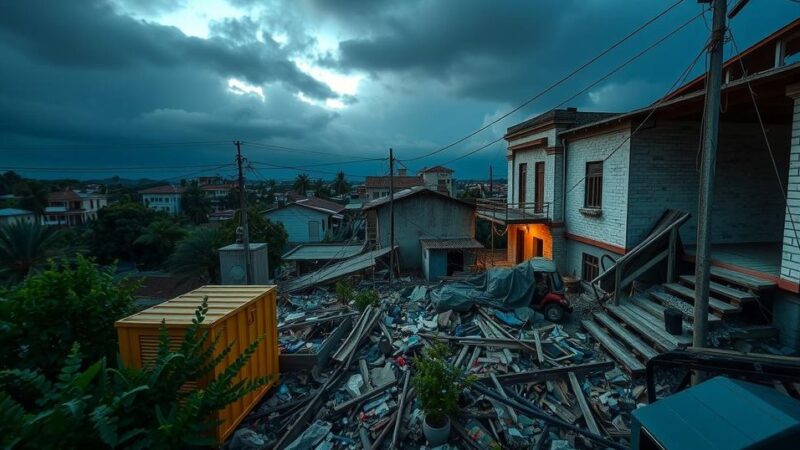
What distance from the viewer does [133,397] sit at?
4.05 m

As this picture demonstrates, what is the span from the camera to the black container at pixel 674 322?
8.15 meters

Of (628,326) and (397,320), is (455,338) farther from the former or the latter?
(628,326)

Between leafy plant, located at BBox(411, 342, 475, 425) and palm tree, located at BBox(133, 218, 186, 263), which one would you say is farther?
palm tree, located at BBox(133, 218, 186, 263)

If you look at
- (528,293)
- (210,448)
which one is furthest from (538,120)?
(210,448)

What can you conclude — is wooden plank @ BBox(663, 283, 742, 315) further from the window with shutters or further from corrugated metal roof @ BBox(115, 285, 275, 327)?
corrugated metal roof @ BBox(115, 285, 275, 327)

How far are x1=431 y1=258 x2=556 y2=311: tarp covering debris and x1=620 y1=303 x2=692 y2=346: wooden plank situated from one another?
8.00ft

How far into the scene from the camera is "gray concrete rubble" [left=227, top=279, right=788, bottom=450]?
6.32 metres

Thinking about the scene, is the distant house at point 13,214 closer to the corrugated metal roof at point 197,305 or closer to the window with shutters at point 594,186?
the corrugated metal roof at point 197,305

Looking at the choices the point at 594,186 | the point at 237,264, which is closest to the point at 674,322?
the point at 594,186

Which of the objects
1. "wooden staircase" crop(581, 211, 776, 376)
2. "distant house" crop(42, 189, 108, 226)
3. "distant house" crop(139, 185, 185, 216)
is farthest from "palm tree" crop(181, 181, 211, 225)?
"wooden staircase" crop(581, 211, 776, 376)

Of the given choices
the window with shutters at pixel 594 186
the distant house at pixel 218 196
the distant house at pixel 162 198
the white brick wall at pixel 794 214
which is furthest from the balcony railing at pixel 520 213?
the distant house at pixel 162 198

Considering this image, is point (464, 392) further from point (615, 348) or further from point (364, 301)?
point (364, 301)

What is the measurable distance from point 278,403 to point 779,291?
437 inches

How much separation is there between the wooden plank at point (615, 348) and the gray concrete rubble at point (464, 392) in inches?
7.5
